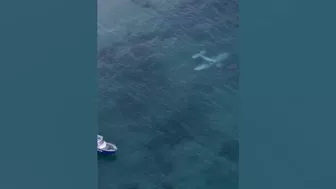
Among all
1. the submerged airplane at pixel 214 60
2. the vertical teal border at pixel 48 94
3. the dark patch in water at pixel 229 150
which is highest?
the submerged airplane at pixel 214 60

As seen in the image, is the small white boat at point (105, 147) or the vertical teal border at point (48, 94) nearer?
the vertical teal border at point (48, 94)

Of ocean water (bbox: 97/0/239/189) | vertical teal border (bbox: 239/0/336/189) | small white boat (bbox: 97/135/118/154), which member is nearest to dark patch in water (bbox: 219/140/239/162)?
ocean water (bbox: 97/0/239/189)

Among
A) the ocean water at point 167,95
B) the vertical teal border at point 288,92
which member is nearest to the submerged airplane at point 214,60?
the ocean water at point 167,95

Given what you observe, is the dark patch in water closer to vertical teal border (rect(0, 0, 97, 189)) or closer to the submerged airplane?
the submerged airplane

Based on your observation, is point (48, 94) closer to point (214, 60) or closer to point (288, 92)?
point (288, 92)

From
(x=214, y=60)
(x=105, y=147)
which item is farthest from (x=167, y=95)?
(x=105, y=147)

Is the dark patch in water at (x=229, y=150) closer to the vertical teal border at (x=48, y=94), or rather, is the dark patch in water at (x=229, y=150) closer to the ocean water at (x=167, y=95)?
the ocean water at (x=167, y=95)
